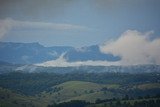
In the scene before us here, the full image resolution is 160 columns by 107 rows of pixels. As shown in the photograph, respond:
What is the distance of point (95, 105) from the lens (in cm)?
16438

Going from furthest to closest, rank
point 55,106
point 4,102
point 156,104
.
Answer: point 4,102 → point 55,106 → point 156,104

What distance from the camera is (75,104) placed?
173 m

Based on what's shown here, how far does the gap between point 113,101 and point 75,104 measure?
17.4m

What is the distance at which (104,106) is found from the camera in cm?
16000

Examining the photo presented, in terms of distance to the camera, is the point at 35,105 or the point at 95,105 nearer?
the point at 95,105

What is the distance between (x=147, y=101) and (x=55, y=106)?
40.7 metres

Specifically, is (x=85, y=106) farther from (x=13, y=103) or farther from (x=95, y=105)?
(x=13, y=103)

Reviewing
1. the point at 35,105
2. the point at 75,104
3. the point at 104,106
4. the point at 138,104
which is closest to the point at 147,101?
the point at 138,104

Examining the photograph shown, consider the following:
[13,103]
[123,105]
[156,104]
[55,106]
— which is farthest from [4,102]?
[156,104]

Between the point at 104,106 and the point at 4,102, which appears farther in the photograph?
the point at 4,102

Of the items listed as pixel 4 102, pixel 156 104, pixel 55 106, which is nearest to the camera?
pixel 156 104

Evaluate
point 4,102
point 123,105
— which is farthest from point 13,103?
point 123,105

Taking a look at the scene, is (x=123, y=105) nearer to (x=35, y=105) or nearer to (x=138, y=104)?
(x=138, y=104)

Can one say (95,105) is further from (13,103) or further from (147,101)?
(13,103)
